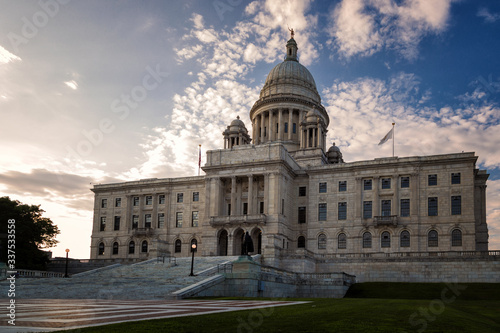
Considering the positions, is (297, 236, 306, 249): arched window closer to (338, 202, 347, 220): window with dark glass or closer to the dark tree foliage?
(338, 202, 347, 220): window with dark glass

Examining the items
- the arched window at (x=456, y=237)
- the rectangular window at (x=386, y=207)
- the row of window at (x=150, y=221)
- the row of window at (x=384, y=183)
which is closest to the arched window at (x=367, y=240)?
the rectangular window at (x=386, y=207)

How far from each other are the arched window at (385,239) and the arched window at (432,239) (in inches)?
192

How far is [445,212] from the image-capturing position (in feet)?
203

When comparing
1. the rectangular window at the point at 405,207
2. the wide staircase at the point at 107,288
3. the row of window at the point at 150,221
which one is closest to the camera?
the wide staircase at the point at 107,288

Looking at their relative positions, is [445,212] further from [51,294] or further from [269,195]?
[51,294]

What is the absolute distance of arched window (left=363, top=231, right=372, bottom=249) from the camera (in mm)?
65000

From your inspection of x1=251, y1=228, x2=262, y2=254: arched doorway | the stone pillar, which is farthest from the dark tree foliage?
x1=251, y1=228, x2=262, y2=254: arched doorway

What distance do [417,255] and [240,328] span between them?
46082 millimetres

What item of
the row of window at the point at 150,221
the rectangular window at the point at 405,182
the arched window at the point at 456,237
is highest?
the rectangular window at the point at 405,182

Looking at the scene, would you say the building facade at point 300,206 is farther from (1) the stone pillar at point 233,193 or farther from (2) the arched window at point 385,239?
(1) the stone pillar at point 233,193

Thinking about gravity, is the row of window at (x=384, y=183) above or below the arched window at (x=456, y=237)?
above

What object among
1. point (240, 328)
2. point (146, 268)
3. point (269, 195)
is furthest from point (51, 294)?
point (269, 195)

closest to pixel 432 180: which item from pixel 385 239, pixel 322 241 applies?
pixel 385 239

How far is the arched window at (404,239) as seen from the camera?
6328 cm
